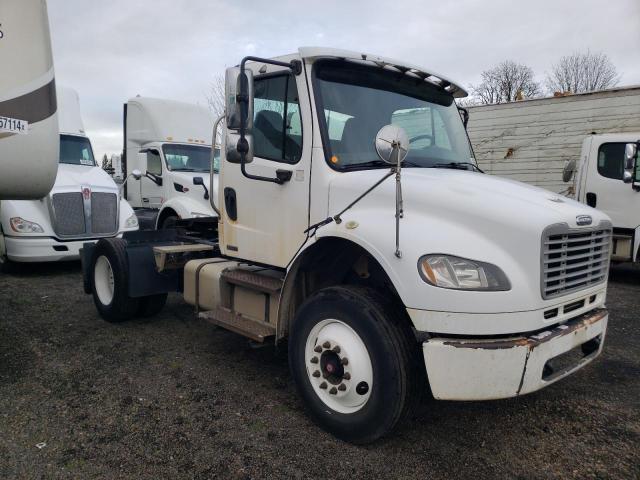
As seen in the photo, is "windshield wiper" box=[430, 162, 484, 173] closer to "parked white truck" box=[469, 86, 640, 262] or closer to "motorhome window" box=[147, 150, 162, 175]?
"parked white truck" box=[469, 86, 640, 262]

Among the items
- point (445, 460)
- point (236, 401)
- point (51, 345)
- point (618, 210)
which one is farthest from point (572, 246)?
point (618, 210)

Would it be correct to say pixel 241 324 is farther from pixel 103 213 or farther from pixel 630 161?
pixel 630 161

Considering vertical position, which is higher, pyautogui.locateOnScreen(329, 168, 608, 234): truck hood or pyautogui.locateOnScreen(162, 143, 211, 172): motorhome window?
pyautogui.locateOnScreen(162, 143, 211, 172): motorhome window

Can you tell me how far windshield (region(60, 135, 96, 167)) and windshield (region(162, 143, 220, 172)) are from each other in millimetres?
1462

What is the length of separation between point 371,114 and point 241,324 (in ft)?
6.34

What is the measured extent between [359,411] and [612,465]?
154 cm

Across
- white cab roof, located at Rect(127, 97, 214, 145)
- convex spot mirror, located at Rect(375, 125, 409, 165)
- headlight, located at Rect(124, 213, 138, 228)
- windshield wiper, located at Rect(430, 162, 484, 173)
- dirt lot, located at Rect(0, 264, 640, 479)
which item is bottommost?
dirt lot, located at Rect(0, 264, 640, 479)

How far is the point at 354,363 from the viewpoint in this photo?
3010 mm

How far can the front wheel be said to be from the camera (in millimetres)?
2832

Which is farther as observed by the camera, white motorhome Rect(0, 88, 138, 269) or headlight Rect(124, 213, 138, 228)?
headlight Rect(124, 213, 138, 228)

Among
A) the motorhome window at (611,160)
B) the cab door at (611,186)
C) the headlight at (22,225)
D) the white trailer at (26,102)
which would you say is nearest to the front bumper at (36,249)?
the headlight at (22,225)

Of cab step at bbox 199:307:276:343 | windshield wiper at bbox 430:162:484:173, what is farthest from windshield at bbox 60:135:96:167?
windshield wiper at bbox 430:162:484:173

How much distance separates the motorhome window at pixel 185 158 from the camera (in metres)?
10.3

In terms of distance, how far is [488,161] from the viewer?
11.5 m
